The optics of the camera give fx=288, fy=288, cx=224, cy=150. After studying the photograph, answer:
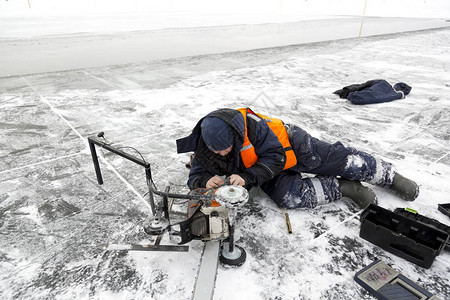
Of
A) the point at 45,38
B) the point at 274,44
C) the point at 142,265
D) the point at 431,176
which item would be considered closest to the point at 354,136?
the point at 431,176

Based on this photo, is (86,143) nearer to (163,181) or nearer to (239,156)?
(163,181)

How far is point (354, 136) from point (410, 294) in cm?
201

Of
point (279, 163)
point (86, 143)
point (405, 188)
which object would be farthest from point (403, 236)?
point (86, 143)

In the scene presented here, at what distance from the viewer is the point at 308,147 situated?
1952 mm

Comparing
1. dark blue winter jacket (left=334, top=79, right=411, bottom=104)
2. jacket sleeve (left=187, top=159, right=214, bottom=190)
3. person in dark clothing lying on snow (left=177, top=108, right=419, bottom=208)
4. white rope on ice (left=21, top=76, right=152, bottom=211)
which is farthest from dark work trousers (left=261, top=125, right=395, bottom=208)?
dark blue winter jacket (left=334, top=79, right=411, bottom=104)

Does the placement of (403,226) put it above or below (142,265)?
above

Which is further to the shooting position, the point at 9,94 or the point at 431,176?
the point at 9,94

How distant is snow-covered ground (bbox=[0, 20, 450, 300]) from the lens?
1.47 metres

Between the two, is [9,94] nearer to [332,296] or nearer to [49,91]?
[49,91]

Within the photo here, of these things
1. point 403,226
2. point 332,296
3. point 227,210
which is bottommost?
point 332,296

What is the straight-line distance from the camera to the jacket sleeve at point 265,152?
174 cm

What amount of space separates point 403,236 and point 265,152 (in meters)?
0.86

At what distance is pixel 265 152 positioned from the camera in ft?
5.85

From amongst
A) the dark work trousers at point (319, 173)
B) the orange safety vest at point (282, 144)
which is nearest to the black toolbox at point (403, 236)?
the dark work trousers at point (319, 173)
